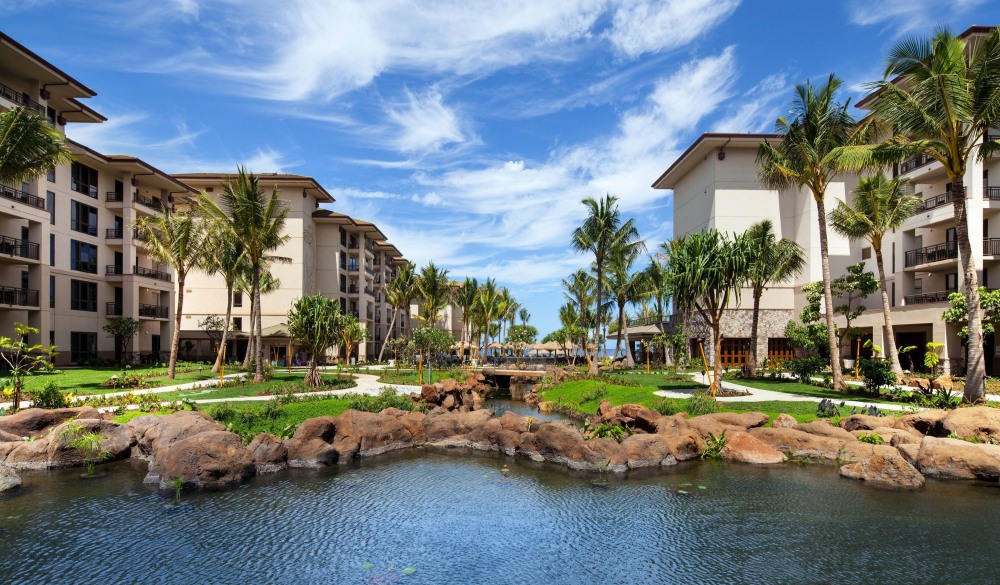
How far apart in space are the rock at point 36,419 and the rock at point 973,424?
26278 mm

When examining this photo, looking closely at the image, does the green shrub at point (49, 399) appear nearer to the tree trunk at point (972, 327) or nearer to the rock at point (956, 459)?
the rock at point (956, 459)

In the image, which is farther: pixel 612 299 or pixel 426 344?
pixel 612 299

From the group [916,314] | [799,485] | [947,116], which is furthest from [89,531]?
[916,314]

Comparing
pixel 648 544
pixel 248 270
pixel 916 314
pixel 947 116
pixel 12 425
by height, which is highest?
pixel 947 116

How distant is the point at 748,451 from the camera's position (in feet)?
55.9

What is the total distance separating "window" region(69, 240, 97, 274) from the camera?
1589 inches

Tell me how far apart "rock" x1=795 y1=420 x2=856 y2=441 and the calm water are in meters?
2.24

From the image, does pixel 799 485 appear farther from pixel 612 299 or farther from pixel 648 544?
pixel 612 299

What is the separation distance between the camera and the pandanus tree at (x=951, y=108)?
18.9 meters

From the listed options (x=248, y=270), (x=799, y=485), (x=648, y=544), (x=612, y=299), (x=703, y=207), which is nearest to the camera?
(x=648, y=544)

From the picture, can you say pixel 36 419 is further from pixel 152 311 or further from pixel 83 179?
pixel 152 311

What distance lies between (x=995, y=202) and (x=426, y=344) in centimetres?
3805

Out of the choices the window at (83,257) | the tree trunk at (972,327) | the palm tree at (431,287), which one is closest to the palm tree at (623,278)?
the palm tree at (431,287)

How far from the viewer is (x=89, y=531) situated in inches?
448
